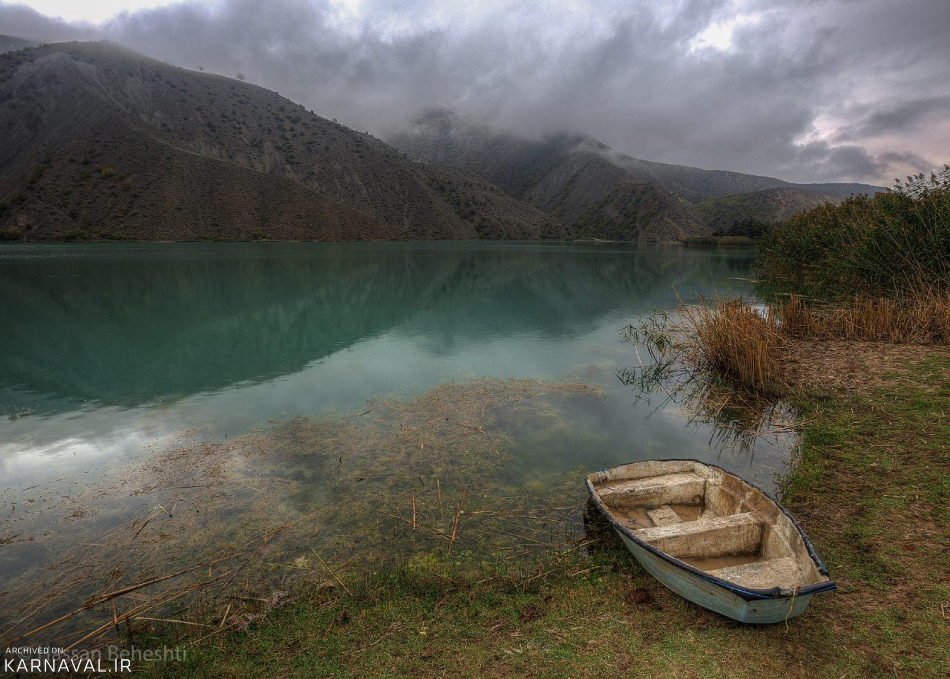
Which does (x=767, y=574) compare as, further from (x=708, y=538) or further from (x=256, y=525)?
(x=256, y=525)

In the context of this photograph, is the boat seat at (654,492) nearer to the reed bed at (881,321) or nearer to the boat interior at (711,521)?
the boat interior at (711,521)

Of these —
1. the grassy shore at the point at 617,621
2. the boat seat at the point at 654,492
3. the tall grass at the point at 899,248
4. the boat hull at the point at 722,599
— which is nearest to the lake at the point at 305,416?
the boat seat at the point at 654,492

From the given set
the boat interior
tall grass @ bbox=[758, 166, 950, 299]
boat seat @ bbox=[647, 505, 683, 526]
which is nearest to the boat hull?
the boat interior

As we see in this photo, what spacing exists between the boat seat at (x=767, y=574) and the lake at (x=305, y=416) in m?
2.24

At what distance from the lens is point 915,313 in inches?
488

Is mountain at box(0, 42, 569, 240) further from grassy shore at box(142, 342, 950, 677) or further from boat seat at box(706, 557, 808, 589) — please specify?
boat seat at box(706, 557, 808, 589)

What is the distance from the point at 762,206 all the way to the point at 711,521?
221278 millimetres

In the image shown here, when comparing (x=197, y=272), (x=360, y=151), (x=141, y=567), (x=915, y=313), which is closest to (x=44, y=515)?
(x=141, y=567)

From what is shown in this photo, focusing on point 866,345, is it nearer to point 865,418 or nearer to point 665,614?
point 865,418

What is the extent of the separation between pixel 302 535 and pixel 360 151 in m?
137

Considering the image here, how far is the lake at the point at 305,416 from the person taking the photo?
22.6ft

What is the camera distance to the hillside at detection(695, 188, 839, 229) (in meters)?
181

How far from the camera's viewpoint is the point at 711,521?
5.12 m

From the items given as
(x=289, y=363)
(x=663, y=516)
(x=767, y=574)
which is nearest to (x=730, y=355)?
(x=663, y=516)
